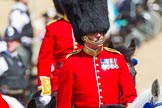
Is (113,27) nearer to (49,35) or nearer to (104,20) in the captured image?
(49,35)

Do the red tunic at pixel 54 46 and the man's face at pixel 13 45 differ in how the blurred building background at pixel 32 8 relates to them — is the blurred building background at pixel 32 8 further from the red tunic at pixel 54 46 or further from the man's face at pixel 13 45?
the red tunic at pixel 54 46

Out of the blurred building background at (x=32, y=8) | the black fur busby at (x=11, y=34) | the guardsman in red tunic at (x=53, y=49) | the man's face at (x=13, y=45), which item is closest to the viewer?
the guardsman in red tunic at (x=53, y=49)

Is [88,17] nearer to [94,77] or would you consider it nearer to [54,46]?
[94,77]

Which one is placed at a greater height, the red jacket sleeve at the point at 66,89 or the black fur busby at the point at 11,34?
Result: the red jacket sleeve at the point at 66,89

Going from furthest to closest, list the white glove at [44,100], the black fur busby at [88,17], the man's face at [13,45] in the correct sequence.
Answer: the man's face at [13,45]
the white glove at [44,100]
the black fur busby at [88,17]

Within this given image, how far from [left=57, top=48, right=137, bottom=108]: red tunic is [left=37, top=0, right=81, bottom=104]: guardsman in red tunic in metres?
0.84

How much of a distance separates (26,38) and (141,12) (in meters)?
1.94

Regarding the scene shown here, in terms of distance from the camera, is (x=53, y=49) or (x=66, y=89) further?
(x=53, y=49)

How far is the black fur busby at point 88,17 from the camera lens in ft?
14.6

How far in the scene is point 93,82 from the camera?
4.37m

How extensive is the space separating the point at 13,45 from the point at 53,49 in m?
3.62

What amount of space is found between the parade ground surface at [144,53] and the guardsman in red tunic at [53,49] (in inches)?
160

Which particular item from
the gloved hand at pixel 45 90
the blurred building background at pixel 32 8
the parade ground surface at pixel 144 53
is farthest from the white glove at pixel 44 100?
the blurred building background at pixel 32 8

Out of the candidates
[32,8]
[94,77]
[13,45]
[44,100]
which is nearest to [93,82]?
[94,77]
